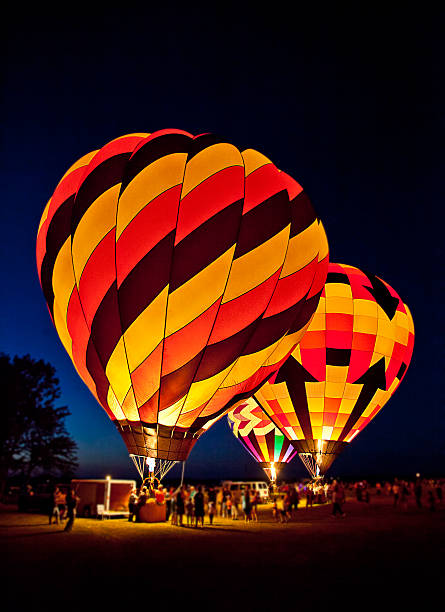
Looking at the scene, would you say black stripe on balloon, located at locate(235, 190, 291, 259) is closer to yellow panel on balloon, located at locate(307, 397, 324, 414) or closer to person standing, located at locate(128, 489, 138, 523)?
yellow panel on balloon, located at locate(307, 397, 324, 414)

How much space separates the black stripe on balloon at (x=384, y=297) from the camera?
17.0 metres

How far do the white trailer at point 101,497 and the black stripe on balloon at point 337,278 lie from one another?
10761 millimetres

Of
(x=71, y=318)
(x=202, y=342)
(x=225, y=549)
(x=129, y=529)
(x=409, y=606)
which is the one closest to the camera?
(x=409, y=606)

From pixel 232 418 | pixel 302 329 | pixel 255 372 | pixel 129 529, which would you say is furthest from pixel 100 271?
pixel 232 418

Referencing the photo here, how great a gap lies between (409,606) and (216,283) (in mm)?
6849

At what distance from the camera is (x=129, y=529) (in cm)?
1234

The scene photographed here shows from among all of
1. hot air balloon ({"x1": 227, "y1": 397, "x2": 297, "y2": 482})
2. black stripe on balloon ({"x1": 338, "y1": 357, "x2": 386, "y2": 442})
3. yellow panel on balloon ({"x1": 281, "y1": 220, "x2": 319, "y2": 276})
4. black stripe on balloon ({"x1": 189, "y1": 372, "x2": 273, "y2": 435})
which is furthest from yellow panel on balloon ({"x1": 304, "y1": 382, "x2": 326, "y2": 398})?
hot air balloon ({"x1": 227, "y1": 397, "x2": 297, "y2": 482})

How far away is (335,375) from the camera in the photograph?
1608 cm

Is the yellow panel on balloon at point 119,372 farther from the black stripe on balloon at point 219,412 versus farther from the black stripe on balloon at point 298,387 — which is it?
the black stripe on balloon at point 298,387

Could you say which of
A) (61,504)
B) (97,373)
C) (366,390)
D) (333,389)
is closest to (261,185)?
(97,373)

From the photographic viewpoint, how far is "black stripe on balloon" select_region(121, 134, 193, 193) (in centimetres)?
1080

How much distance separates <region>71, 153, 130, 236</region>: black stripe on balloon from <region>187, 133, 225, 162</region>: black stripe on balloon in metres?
1.48

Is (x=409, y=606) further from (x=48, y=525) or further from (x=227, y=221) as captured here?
(x=48, y=525)

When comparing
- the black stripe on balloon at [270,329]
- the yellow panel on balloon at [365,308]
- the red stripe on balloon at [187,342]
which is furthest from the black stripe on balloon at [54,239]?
the yellow panel on balloon at [365,308]
